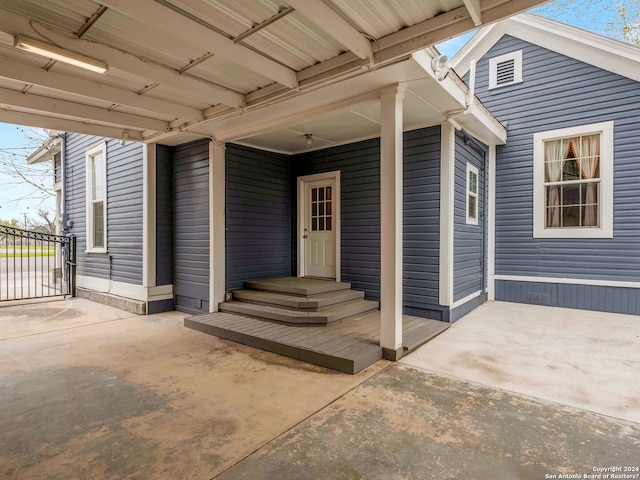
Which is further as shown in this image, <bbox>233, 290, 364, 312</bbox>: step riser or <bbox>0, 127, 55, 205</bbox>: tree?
<bbox>0, 127, 55, 205</bbox>: tree

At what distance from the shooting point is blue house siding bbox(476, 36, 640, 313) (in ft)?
18.2

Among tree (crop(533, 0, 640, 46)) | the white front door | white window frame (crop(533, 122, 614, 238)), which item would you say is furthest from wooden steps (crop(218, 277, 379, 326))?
tree (crop(533, 0, 640, 46))

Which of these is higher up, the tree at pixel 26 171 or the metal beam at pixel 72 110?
the tree at pixel 26 171

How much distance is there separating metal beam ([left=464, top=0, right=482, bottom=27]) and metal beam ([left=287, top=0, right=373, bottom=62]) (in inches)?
31.5

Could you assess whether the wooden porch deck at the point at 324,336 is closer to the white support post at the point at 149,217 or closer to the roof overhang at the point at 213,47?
the white support post at the point at 149,217

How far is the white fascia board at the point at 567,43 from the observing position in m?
5.53

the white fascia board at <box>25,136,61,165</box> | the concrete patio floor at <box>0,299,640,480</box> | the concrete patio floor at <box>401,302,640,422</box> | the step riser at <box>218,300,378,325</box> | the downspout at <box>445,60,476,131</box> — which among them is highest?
the white fascia board at <box>25,136,61,165</box>

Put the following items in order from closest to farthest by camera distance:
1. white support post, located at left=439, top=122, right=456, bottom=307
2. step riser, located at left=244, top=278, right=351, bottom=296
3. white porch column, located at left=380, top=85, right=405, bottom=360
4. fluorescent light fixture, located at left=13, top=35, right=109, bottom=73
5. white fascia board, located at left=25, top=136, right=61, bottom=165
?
fluorescent light fixture, located at left=13, top=35, right=109, bottom=73 → white porch column, located at left=380, top=85, right=405, bottom=360 → white support post, located at left=439, top=122, right=456, bottom=307 → step riser, located at left=244, top=278, right=351, bottom=296 → white fascia board, located at left=25, top=136, right=61, bottom=165

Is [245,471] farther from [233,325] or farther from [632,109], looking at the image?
[632,109]

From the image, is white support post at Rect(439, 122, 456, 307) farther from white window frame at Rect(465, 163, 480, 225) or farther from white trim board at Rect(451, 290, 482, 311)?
white window frame at Rect(465, 163, 480, 225)

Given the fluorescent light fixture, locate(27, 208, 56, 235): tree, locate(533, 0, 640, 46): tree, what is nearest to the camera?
the fluorescent light fixture

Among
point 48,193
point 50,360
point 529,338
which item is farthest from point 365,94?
point 48,193

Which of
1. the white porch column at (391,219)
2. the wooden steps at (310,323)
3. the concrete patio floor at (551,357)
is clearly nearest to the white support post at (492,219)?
the concrete patio floor at (551,357)

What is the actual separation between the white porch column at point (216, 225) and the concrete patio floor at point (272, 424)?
1.70 metres
